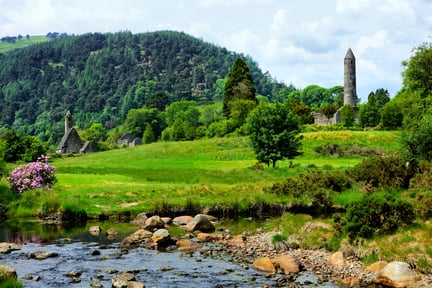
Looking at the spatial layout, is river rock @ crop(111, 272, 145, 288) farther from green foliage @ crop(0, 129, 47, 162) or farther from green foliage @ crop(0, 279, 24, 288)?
green foliage @ crop(0, 129, 47, 162)

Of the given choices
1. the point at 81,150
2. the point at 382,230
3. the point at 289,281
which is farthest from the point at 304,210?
A: the point at 81,150

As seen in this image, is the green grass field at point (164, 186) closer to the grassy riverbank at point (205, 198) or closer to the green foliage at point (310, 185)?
the grassy riverbank at point (205, 198)

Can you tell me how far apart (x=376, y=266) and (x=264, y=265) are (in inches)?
205

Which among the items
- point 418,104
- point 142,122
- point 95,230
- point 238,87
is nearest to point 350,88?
point 142,122

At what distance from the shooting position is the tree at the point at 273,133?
61.0 m

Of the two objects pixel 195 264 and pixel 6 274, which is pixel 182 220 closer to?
pixel 195 264

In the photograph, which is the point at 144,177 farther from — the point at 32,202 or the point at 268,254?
the point at 268,254

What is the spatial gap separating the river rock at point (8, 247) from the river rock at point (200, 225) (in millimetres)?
10889

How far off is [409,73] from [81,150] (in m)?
101

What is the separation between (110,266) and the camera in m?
25.4

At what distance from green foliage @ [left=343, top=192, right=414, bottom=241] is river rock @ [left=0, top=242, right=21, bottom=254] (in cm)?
1828

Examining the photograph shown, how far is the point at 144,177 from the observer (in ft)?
186

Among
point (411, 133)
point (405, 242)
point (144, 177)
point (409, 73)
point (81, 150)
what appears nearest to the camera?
point (405, 242)

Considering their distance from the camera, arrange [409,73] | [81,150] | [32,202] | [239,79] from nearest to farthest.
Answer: [32,202]
[409,73]
[239,79]
[81,150]
